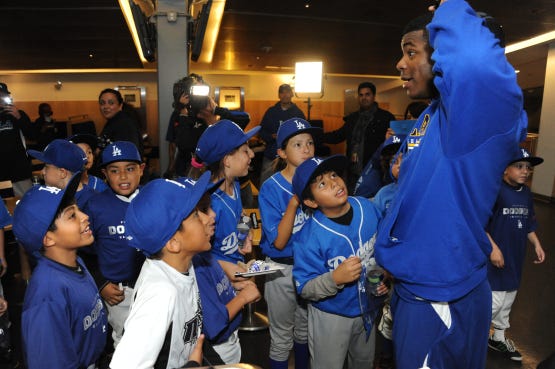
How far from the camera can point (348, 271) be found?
1783mm

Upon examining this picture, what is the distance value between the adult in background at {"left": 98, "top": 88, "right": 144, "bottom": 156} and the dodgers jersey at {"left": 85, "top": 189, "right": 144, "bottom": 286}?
141cm

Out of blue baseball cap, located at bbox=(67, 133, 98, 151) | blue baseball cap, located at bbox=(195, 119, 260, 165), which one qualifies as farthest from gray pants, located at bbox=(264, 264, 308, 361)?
blue baseball cap, located at bbox=(67, 133, 98, 151)

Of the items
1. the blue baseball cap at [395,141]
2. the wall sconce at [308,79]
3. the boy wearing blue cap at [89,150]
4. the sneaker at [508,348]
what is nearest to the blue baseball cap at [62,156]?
the boy wearing blue cap at [89,150]

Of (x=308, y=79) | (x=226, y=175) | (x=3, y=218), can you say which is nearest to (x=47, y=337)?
(x=226, y=175)

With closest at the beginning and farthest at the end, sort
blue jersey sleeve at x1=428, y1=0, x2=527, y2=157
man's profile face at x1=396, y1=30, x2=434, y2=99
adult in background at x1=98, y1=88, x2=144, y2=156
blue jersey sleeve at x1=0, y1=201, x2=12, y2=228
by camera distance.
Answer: blue jersey sleeve at x1=428, y1=0, x2=527, y2=157 < man's profile face at x1=396, y1=30, x2=434, y2=99 < blue jersey sleeve at x1=0, y1=201, x2=12, y2=228 < adult in background at x1=98, y1=88, x2=144, y2=156

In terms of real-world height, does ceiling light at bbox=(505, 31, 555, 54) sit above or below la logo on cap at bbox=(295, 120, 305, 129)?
above

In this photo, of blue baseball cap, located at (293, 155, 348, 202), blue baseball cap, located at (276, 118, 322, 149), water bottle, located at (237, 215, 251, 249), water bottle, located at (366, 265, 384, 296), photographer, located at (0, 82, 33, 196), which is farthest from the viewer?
photographer, located at (0, 82, 33, 196)

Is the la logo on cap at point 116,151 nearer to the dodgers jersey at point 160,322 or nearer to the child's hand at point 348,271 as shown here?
the dodgers jersey at point 160,322

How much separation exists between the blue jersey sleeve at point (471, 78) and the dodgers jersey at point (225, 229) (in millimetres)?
1439

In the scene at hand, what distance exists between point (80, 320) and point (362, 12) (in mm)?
6430

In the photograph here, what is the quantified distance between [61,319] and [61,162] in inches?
64.1

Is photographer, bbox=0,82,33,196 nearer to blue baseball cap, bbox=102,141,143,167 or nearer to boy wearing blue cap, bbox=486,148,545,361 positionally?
blue baseball cap, bbox=102,141,143,167

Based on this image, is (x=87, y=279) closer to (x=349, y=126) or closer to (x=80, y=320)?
(x=80, y=320)

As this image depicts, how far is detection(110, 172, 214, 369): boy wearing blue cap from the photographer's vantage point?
1.20 meters
